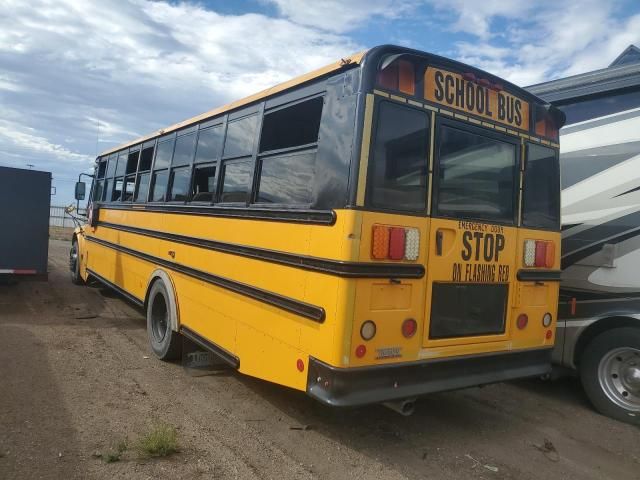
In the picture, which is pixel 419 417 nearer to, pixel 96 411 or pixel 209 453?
pixel 209 453

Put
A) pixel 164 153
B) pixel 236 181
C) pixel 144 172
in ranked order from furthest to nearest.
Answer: pixel 144 172, pixel 164 153, pixel 236 181

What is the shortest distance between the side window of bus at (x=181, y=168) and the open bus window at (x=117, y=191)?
2.52m

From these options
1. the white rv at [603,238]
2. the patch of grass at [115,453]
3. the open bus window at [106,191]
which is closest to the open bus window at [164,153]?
the open bus window at [106,191]

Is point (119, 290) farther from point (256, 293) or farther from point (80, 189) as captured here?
point (256, 293)

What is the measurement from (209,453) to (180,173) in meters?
3.14

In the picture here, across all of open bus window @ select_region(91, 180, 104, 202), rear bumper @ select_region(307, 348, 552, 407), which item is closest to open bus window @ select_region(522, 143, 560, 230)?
rear bumper @ select_region(307, 348, 552, 407)

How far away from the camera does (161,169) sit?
6.27 m

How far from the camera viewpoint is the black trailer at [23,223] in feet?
28.7

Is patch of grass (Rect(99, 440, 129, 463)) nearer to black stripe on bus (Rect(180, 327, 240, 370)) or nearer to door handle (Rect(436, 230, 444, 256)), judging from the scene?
black stripe on bus (Rect(180, 327, 240, 370))

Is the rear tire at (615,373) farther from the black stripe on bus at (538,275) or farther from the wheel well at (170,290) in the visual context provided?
the wheel well at (170,290)

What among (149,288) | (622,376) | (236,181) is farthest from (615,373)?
(149,288)

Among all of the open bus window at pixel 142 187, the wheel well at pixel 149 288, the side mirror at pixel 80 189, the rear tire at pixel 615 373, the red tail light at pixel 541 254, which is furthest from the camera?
the side mirror at pixel 80 189

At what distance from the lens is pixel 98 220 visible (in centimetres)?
893

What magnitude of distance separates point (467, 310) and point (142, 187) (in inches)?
187
